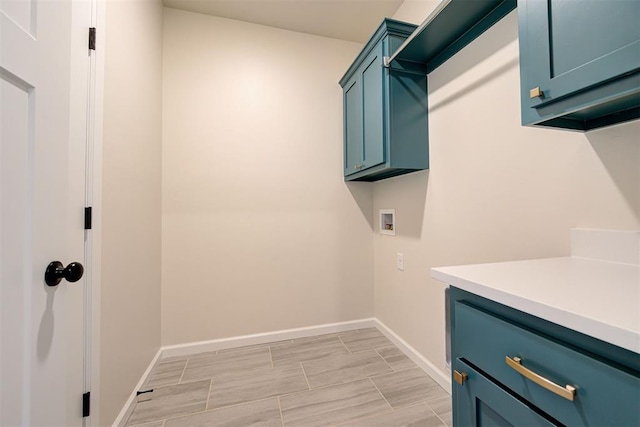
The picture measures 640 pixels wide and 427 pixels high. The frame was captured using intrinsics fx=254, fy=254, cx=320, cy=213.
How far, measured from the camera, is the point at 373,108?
72.2 inches

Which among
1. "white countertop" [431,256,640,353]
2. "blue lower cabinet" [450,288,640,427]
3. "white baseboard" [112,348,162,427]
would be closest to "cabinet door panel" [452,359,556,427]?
"blue lower cabinet" [450,288,640,427]

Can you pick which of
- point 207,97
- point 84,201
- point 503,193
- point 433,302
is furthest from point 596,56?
point 207,97

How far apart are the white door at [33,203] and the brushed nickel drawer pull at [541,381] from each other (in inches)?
45.8

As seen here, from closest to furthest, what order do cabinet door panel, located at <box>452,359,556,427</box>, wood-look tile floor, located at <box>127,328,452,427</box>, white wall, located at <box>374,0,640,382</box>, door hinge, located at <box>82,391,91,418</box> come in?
cabinet door panel, located at <box>452,359,556,427</box>
white wall, located at <box>374,0,640,382</box>
door hinge, located at <box>82,391,91,418</box>
wood-look tile floor, located at <box>127,328,452,427</box>

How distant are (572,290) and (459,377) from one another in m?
0.39

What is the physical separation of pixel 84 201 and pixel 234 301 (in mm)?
1388

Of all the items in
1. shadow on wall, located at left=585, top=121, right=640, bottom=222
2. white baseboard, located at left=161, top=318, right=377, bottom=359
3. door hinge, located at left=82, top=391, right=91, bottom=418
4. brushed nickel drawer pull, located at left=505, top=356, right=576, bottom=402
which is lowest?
white baseboard, located at left=161, top=318, right=377, bottom=359

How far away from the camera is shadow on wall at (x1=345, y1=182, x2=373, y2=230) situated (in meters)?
2.49

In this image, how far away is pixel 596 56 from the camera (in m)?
0.65

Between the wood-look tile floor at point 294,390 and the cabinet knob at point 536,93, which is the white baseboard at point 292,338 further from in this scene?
the cabinet knob at point 536,93

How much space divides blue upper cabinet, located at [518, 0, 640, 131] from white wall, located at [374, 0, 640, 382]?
0.59 ft

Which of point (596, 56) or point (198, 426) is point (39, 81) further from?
point (198, 426)

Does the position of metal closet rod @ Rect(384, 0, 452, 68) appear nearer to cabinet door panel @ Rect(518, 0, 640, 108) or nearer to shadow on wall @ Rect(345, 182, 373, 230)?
cabinet door panel @ Rect(518, 0, 640, 108)

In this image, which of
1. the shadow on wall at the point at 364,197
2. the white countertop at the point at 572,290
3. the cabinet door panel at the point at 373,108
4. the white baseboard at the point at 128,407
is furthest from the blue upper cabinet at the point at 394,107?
the white baseboard at the point at 128,407
